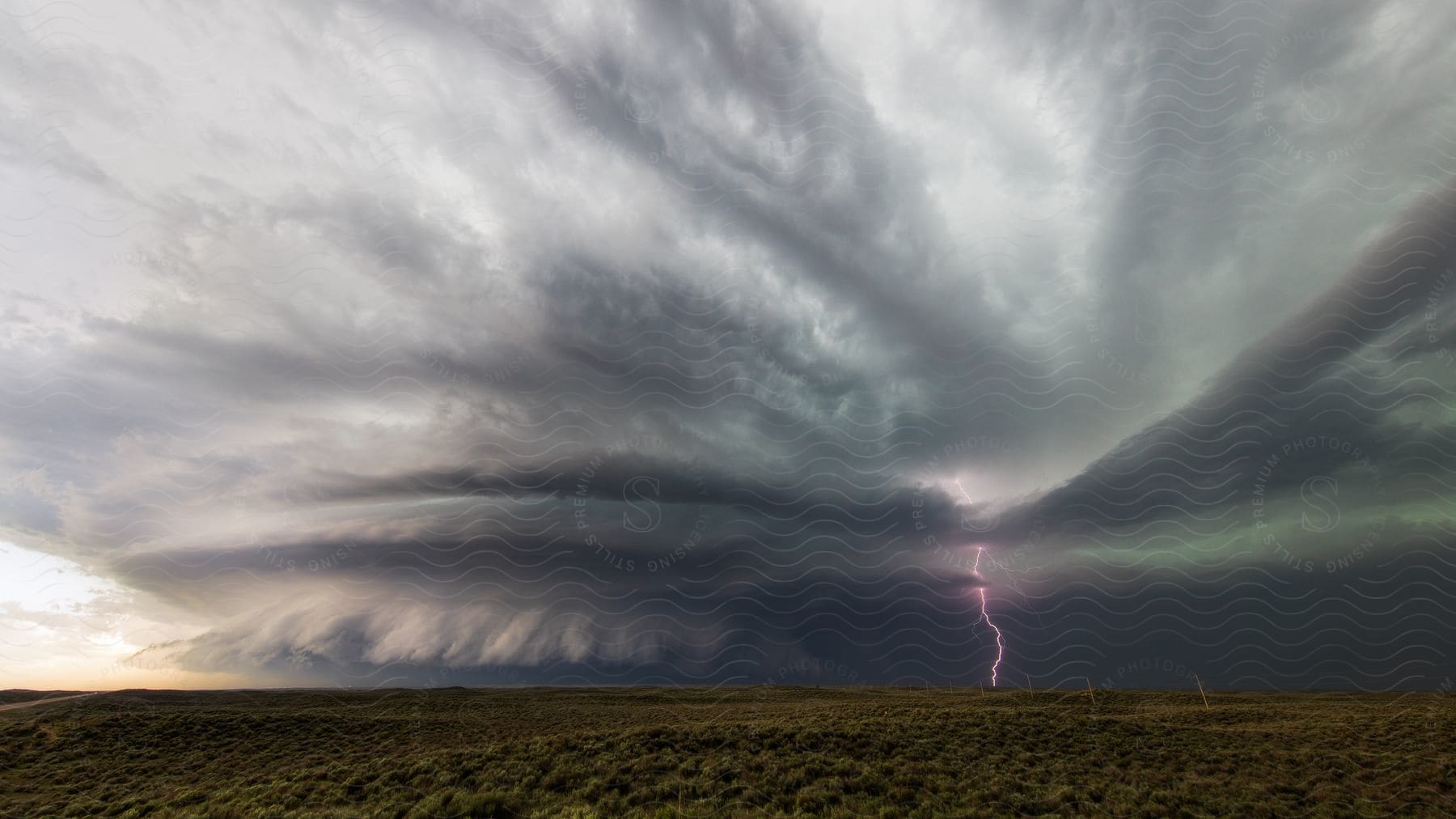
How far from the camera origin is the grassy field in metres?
21.3

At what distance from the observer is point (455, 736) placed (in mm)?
41188

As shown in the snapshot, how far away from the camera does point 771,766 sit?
24531 millimetres

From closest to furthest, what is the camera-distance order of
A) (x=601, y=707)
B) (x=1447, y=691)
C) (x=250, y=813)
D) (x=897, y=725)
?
(x=250, y=813) → (x=897, y=725) → (x=601, y=707) → (x=1447, y=691)

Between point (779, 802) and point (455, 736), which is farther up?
point (779, 802)

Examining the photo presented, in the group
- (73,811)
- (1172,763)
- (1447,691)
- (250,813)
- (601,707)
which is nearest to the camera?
(250,813)

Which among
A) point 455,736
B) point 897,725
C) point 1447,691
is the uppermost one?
point 897,725

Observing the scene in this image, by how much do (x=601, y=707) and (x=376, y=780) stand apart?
154 feet

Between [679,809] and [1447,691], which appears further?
[1447,691]

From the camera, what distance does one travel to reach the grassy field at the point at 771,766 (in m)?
21.3

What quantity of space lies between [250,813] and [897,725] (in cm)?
3106

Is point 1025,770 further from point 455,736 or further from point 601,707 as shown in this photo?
point 601,707

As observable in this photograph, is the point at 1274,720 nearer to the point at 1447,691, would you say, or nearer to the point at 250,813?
the point at 250,813

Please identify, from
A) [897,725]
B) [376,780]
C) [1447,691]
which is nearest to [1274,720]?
[897,725]

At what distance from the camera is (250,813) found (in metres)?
Answer: 21.4
